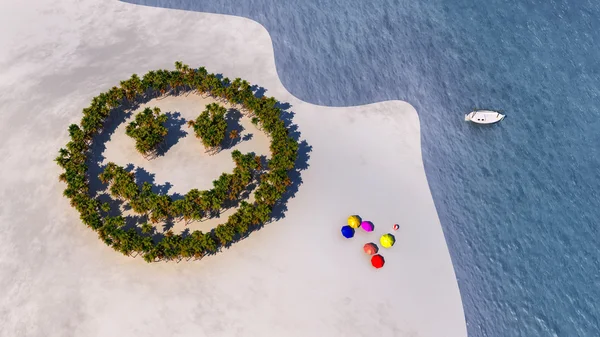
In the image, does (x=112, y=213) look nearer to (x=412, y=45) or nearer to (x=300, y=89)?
(x=300, y=89)

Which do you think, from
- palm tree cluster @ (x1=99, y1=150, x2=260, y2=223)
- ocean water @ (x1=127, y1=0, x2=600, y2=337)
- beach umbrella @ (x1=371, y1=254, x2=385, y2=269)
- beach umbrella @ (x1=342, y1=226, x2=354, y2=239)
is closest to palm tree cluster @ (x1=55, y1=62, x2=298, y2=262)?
palm tree cluster @ (x1=99, y1=150, x2=260, y2=223)

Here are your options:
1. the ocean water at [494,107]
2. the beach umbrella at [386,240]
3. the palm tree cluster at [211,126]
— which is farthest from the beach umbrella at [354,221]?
the palm tree cluster at [211,126]

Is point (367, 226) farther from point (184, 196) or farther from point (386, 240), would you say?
point (184, 196)

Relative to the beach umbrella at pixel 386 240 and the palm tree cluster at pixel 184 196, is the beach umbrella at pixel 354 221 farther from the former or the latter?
the palm tree cluster at pixel 184 196

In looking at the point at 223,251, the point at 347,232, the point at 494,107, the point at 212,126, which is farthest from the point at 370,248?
the point at 494,107

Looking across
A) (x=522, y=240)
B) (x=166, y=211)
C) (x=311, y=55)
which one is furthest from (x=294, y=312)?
(x=311, y=55)

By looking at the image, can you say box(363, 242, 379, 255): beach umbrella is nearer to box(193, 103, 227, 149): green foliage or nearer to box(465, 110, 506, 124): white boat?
box(193, 103, 227, 149): green foliage
